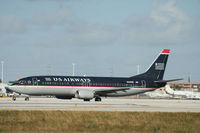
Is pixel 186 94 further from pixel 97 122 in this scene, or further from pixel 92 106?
pixel 97 122

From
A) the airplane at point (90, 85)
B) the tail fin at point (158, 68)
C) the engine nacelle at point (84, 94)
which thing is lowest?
the engine nacelle at point (84, 94)

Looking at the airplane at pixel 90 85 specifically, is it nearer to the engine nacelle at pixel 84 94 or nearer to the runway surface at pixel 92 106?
the engine nacelle at pixel 84 94

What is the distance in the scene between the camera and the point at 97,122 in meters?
29.0

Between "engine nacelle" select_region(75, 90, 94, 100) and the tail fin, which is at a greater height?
the tail fin

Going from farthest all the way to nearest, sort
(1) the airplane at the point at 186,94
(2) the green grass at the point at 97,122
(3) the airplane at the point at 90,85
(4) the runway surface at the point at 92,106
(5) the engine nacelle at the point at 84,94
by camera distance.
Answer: (1) the airplane at the point at 186,94, (5) the engine nacelle at the point at 84,94, (3) the airplane at the point at 90,85, (4) the runway surface at the point at 92,106, (2) the green grass at the point at 97,122

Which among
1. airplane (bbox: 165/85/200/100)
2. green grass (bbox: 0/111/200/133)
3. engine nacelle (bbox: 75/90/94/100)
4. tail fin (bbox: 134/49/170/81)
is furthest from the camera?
airplane (bbox: 165/85/200/100)

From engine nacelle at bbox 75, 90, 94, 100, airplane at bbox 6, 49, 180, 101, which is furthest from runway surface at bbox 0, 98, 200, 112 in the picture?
engine nacelle at bbox 75, 90, 94, 100

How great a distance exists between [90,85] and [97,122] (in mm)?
36789

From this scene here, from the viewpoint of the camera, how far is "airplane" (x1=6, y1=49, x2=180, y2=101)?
62531mm

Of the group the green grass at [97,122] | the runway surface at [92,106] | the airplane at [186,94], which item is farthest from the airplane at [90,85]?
the airplane at [186,94]

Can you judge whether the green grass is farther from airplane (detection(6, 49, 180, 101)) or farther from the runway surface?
airplane (detection(6, 49, 180, 101))

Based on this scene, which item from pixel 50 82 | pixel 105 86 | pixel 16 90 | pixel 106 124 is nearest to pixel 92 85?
pixel 105 86

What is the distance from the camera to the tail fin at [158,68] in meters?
72.9

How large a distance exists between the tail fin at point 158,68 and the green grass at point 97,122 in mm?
37783
